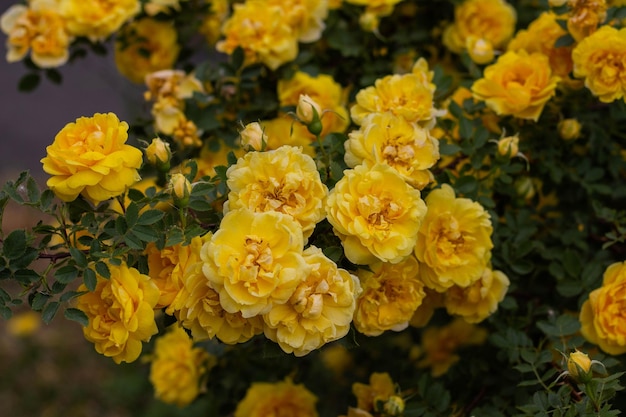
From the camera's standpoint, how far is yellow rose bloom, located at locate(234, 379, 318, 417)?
1589 mm

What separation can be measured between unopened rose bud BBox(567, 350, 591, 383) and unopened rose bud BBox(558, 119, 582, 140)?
20.7 inches

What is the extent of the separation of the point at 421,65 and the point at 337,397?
1075 millimetres

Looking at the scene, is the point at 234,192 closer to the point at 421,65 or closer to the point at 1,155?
the point at 421,65

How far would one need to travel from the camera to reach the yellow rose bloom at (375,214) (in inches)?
42.4

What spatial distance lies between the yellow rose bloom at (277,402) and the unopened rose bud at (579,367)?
0.67m

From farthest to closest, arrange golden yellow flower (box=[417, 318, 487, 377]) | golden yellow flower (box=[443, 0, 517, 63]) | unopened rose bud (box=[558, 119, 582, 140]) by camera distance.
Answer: golden yellow flower (box=[417, 318, 487, 377]) < golden yellow flower (box=[443, 0, 517, 63]) < unopened rose bud (box=[558, 119, 582, 140])

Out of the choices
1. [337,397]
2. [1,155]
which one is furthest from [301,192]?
[1,155]

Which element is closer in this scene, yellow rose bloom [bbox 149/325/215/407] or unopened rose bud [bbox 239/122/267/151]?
unopened rose bud [bbox 239/122/267/151]

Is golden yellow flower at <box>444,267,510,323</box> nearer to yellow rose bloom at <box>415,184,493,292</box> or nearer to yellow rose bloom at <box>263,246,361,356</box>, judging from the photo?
yellow rose bloom at <box>415,184,493,292</box>

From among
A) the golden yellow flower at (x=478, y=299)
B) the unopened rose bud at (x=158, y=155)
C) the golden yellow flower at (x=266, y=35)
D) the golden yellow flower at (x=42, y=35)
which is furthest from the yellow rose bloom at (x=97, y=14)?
the golden yellow flower at (x=478, y=299)

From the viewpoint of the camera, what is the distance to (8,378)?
2947mm

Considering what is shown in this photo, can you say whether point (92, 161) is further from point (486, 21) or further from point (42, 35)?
point (486, 21)

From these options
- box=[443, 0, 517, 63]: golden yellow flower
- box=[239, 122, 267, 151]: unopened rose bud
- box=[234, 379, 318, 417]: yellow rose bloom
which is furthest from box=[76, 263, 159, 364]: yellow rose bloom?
box=[443, 0, 517, 63]: golden yellow flower

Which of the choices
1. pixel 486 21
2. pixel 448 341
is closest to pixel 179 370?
pixel 448 341
